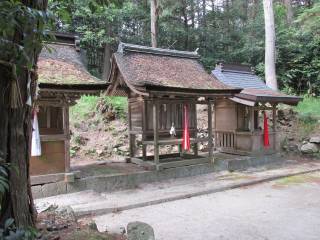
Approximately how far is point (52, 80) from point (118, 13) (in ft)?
46.1

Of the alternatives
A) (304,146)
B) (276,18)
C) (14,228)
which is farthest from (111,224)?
(276,18)

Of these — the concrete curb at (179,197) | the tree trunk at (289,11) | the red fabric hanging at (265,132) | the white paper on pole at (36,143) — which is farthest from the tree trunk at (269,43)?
the white paper on pole at (36,143)

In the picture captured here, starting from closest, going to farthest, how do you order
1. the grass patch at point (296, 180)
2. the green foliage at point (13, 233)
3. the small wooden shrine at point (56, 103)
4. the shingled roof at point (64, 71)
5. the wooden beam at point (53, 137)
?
the green foliage at point (13, 233)
the shingled roof at point (64, 71)
the small wooden shrine at point (56, 103)
the wooden beam at point (53, 137)
the grass patch at point (296, 180)

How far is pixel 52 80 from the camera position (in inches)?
296

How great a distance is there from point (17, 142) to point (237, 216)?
187 inches

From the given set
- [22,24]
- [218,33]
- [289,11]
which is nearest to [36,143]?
[22,24]

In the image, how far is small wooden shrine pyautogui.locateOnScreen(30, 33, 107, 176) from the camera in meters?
7.70

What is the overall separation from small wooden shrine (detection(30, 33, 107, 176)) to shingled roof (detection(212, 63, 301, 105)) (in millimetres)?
5812

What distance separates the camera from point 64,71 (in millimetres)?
8234

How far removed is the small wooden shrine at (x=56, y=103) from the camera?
7.70m

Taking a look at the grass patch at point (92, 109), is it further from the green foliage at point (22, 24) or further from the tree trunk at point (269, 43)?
the green foliage at point (22, 24)

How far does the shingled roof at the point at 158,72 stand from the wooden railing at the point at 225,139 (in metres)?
2.57

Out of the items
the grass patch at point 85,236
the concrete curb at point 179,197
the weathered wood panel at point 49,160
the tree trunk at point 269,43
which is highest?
the tree trunk at point 269,43

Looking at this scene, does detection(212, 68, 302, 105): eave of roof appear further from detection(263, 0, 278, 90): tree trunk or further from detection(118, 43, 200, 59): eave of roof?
detection(263, 0, 278, 90): tree trunk
